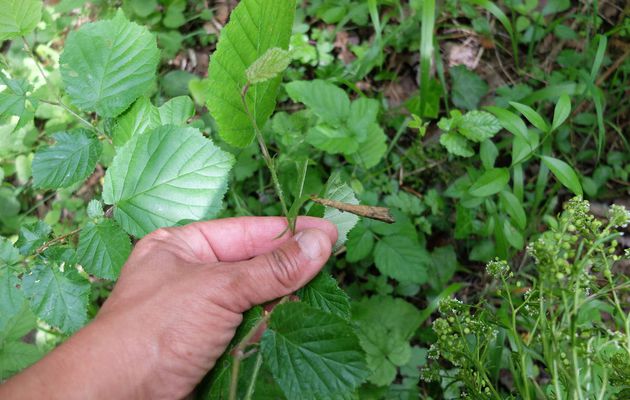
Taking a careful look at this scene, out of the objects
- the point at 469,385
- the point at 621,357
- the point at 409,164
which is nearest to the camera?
the point at 621,357

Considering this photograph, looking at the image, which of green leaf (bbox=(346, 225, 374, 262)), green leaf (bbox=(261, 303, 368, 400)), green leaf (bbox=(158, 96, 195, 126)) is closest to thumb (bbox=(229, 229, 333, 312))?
green leaf (bbox=(261, 303, 368, 400))

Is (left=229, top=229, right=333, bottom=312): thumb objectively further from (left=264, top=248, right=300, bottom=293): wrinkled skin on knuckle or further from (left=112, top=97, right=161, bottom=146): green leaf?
(left=112, top=97, right=161, bottom=146): green leaf

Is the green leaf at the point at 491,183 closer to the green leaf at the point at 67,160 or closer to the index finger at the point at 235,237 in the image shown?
the index finger at the point at 235,237

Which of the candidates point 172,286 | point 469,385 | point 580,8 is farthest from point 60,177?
point 580,8

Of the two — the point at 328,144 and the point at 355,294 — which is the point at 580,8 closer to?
the point at 328,144

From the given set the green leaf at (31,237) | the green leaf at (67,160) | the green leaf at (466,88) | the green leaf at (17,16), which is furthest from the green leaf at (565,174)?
the green leaf at (17,16)

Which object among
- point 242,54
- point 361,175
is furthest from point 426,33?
point 242,54

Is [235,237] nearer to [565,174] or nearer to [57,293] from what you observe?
[57,293]
